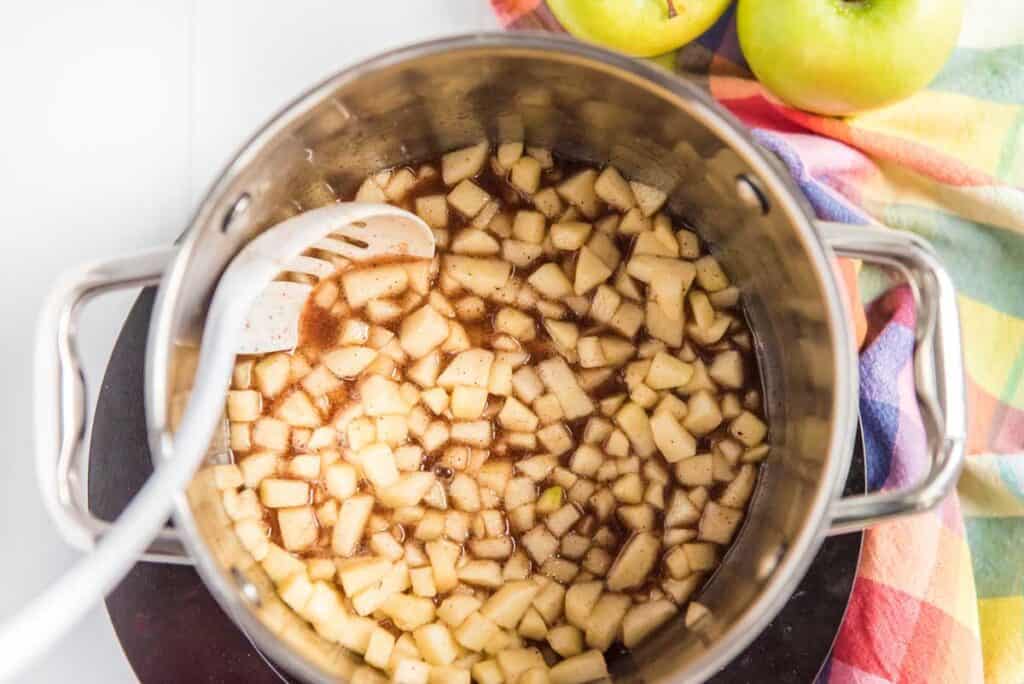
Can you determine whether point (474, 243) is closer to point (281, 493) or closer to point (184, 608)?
point (281, 493)

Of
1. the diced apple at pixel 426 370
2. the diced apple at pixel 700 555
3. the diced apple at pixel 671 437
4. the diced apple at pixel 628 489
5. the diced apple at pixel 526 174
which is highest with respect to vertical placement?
the diced apple at pixel 526 174

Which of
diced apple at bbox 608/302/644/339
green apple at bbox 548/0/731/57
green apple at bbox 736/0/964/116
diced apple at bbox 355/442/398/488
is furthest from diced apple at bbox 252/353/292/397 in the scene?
green apple at bbox 736/0/964/116

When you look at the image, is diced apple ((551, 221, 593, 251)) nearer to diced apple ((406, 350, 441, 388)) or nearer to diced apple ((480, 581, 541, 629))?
diced apple ((406, 350, 441, 388))

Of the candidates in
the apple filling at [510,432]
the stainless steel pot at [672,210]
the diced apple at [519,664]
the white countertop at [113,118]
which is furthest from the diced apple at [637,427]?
the white countertop at [113,118]

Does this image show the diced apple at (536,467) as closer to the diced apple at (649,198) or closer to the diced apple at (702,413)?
the diced apple at (702,413)

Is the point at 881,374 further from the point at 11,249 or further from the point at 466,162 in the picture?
the point at 11,249

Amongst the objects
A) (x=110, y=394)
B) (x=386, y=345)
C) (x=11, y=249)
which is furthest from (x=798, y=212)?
(x=11, y=249)

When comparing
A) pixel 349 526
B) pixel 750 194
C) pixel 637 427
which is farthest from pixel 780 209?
pixel 349 526
